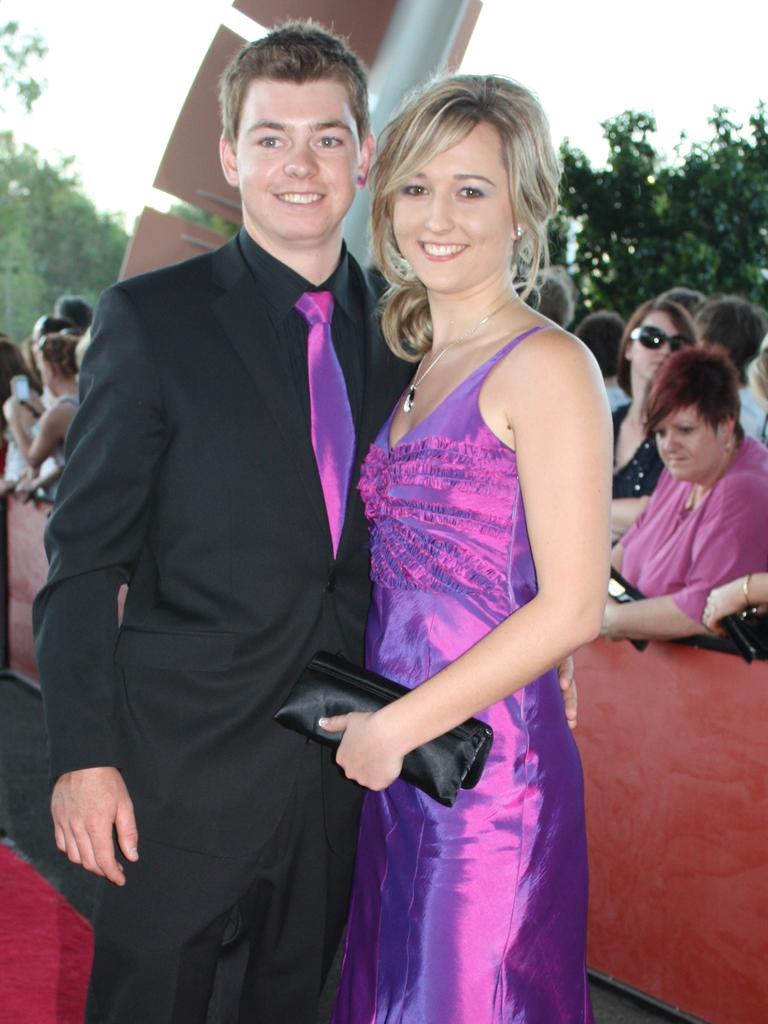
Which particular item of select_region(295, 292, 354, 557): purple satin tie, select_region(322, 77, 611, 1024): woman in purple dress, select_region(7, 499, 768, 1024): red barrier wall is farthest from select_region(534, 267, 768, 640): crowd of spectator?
select_region(295, 292, 354, 557): purple satin tie

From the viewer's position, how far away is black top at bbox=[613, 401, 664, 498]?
4.09 meters

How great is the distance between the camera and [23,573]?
5.83 meters

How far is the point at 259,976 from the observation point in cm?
187

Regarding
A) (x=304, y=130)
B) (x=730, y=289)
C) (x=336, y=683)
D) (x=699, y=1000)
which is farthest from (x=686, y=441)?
(x=730, y=289)

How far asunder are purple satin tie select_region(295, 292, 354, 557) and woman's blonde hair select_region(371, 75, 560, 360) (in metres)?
0.23

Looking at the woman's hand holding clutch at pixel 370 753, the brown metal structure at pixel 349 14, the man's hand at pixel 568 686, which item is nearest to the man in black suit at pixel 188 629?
the woman's hand holding clutch at pixel 370 753

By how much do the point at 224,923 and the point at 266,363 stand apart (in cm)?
90

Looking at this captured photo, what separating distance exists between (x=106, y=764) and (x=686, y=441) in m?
2.07

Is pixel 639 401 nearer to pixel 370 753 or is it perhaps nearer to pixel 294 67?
pixel 294 67

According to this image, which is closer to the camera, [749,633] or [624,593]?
[749,633]

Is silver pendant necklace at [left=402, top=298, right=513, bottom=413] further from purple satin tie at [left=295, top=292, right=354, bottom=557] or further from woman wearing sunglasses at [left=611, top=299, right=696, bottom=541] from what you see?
woman wearing sunglasses at [left=611, top=299, right=696, bottom=541]

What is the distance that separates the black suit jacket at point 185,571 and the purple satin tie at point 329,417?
33 mm

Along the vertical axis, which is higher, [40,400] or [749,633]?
[749,633]

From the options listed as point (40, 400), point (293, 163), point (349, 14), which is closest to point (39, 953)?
point (293, 163)
